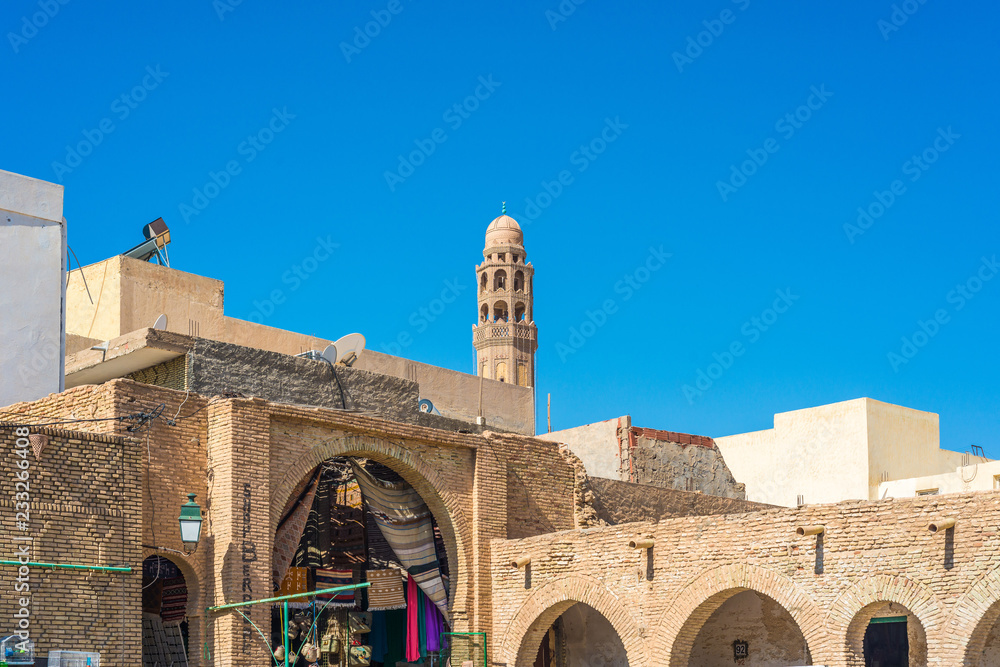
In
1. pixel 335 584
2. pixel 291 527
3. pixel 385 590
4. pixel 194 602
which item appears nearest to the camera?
pixel 194 602

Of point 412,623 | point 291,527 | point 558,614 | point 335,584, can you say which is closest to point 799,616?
point 558,614

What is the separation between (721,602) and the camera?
54.3 feet

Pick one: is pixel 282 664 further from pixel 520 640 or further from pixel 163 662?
pixel 520 640

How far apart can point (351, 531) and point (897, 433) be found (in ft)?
51.1

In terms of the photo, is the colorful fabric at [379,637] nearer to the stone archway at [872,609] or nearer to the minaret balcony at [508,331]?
the stone archway at [872,609]

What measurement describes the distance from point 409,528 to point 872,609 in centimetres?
742

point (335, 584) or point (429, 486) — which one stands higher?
point (429, 486)

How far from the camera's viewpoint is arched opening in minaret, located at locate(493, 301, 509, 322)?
54.2 metres

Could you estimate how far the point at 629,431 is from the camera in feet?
84.6

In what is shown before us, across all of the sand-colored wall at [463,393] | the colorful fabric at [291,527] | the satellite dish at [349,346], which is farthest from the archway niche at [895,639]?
the sand-colored wall at [463,393]

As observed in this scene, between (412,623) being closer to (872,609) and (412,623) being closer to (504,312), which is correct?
(872,609)

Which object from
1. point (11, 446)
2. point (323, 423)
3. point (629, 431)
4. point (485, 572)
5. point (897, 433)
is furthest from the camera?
point (897, 433)

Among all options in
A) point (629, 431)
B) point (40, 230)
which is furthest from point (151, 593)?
point (629, 431)

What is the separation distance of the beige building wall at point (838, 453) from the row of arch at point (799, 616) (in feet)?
31.2
